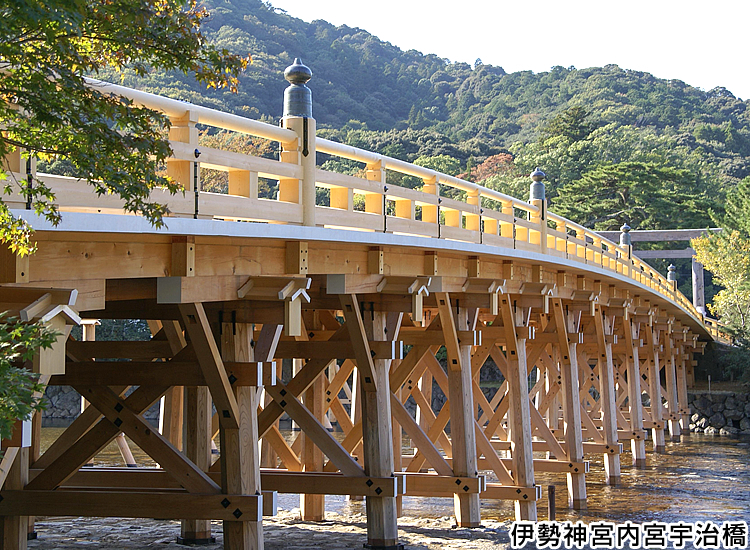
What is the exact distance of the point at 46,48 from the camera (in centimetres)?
336

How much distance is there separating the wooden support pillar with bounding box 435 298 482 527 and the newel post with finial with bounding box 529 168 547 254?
255 cm

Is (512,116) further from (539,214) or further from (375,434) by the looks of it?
(375,434)

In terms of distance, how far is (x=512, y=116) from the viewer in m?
79.0

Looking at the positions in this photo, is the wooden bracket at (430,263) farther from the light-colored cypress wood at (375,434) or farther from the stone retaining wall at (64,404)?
the stone retaining wall at (64,404)

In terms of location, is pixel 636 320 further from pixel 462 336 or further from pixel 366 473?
pixel 366 473

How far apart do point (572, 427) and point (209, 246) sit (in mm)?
9212

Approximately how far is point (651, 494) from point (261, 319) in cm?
1184

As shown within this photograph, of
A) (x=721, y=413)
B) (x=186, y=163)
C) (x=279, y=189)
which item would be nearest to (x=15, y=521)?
(x=279, y=189)

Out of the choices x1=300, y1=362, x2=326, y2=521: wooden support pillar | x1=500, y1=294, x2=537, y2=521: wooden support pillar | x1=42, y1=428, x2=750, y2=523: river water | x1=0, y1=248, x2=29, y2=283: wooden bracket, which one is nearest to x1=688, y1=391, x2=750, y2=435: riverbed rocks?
x1=42, y1=428, x2=750, y2=523: river water

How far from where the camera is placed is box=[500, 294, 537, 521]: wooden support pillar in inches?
435

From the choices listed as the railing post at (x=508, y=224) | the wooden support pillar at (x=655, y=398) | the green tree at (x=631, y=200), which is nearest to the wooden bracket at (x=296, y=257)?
the railing post at (x=508, y=224)

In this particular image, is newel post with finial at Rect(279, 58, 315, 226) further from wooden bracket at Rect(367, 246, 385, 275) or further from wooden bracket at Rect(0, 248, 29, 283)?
wooden bracket at Rect(0, 248, 29, 283)

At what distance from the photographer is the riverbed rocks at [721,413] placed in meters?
29.2

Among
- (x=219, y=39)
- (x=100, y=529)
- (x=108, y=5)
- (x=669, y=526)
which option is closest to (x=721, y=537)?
(x=669, y=526)
